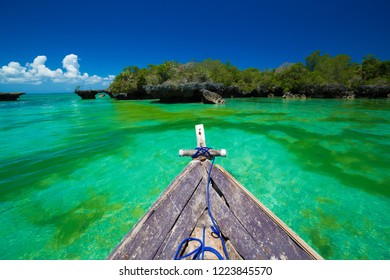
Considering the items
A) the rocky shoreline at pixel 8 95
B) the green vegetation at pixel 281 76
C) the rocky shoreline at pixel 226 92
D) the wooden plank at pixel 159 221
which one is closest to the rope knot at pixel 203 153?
the wooden plank at pixel 159 221

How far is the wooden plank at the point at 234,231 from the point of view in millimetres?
1853

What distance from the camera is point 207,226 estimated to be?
7.73ft

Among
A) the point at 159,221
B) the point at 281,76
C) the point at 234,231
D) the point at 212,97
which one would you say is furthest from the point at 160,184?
the point at 281,76

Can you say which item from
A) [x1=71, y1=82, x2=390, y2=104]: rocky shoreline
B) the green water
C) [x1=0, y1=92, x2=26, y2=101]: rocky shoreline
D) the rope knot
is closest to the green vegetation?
[x1=71, y1=82, x2=390, y2=104]: rocky shoreline

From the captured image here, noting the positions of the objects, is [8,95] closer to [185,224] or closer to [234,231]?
[185,224]

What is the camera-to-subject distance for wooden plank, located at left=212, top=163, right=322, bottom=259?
168 cm

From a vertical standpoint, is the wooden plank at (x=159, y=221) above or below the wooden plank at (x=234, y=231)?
above

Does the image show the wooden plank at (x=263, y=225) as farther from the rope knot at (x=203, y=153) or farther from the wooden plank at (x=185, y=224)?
the wooden plank at (x=185, y=224)

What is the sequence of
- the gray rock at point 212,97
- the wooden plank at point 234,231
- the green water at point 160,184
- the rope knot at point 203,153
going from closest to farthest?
the wooden plank at point 234,231 → the rope knot at point 203,153 → the green water at point 160,184 → the gray rock at point 212,97

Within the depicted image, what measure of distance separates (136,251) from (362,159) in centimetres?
763

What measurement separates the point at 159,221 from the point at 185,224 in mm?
351

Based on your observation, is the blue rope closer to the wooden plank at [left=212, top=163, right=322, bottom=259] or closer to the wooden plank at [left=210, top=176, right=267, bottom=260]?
the wooden plank at [left=210, top=176, right=267, bottom=260]

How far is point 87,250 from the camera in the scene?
121 inches

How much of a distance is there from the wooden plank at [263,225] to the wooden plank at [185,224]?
301 mm
